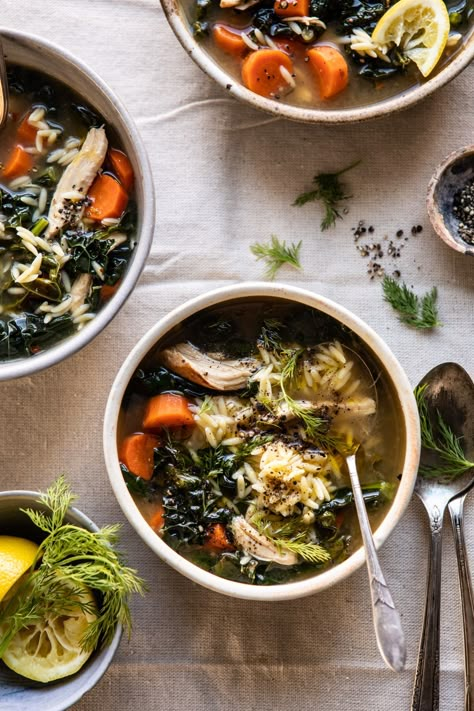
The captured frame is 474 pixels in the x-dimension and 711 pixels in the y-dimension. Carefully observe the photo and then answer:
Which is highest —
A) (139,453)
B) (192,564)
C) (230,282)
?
(230,282)

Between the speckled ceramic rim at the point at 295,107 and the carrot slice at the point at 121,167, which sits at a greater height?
the speckled ceramic rim at the point at 295,107

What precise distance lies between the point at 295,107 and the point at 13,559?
4.98 feet

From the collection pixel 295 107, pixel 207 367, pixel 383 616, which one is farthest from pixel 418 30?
pixel 383 616

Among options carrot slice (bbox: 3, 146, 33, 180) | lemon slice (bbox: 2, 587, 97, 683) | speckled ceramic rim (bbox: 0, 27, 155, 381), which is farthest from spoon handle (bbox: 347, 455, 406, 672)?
carrot slice (bbox: 3, 146, 33, 180)

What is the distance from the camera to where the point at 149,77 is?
2.70 meters

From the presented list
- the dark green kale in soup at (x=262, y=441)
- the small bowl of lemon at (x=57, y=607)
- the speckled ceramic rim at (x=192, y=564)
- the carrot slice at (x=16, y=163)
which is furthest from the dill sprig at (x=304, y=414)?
the carrot slice at (x=16, y=163)

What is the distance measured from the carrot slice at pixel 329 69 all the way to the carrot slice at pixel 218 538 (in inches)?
52.5

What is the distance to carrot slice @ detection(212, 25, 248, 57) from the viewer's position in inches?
102

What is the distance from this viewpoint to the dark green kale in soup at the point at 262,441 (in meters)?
2.40

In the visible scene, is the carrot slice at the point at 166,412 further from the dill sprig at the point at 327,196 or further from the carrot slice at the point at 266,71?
the carrot slice at the point at 266,71

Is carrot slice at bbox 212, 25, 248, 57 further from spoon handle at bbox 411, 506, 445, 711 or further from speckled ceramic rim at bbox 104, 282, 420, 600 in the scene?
spoon handle at bbox 411, 506, 445, 711

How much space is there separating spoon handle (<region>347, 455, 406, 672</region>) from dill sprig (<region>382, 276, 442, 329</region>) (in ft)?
2.23

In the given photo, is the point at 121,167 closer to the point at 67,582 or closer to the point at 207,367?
the point at 207,367

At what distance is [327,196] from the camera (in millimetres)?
2666
